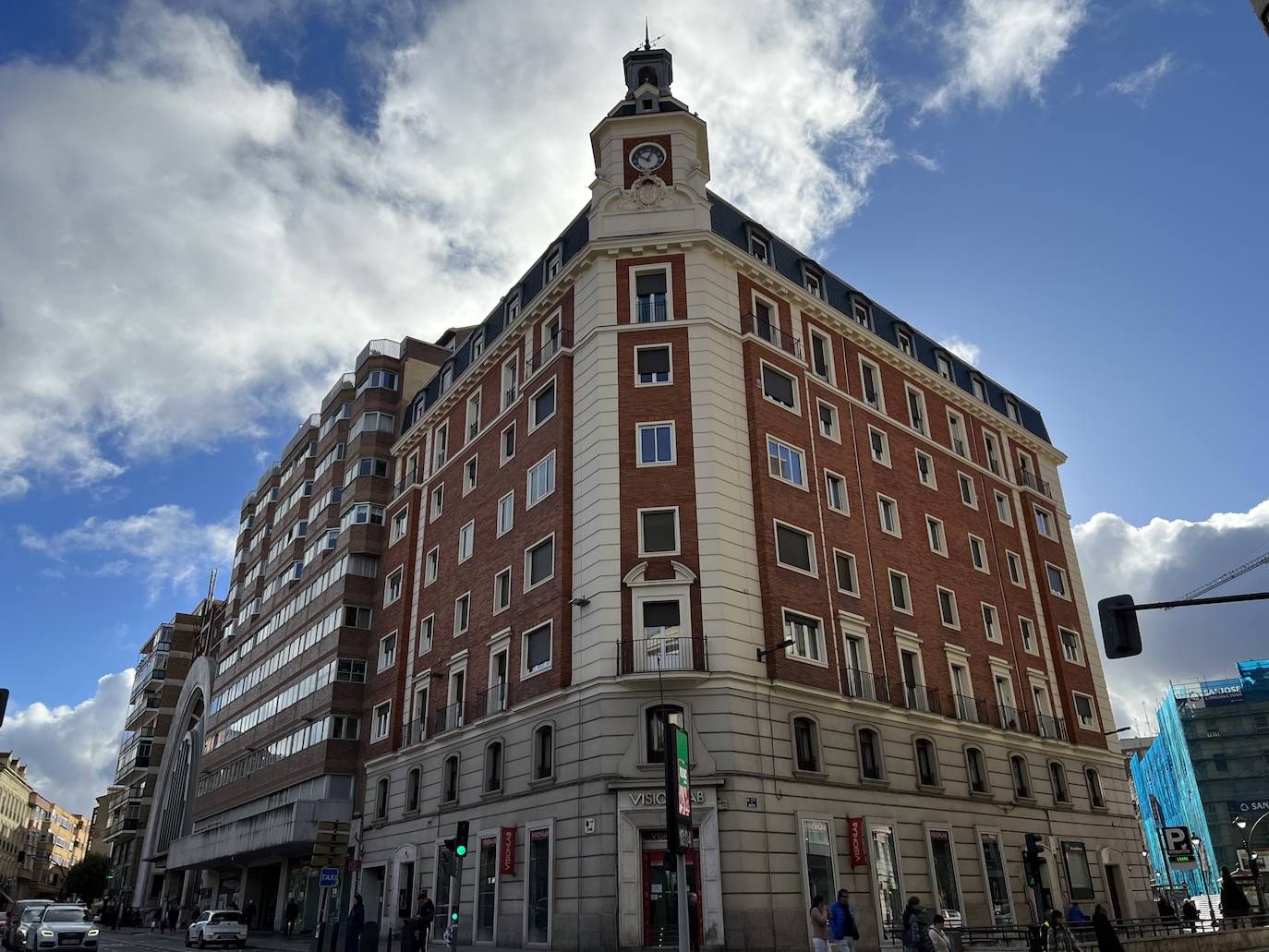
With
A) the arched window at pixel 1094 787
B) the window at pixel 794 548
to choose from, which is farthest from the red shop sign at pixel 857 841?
the arched window at pixel 1094 787

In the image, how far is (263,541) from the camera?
6838cm

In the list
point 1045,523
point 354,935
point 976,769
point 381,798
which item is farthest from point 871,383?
point 354,935

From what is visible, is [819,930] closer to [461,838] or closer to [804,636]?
[461,838]

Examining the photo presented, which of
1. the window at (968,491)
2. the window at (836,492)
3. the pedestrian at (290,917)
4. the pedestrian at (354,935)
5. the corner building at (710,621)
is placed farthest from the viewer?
the pedestrian at (290,917)

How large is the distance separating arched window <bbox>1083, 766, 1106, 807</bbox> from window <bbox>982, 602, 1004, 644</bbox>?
7461 millimetres

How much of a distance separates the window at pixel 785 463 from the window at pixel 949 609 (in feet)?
29.7

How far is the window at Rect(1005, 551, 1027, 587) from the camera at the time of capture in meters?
44.6

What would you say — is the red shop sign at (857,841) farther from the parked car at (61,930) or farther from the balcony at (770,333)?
the parked car at (61,930)

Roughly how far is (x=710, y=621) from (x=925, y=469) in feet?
57.7

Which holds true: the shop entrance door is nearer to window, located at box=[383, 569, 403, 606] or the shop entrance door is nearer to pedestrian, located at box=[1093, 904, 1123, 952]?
pedestrian, located at box=[1093, 904, 1123, 952]

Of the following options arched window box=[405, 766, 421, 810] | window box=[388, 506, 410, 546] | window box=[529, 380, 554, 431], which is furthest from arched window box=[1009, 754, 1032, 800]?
window box=[388, 506, 410, 546]

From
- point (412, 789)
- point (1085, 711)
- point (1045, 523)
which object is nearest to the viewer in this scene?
point (412, 789)

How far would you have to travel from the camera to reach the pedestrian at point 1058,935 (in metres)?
22.5

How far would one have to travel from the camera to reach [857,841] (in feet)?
96.9
